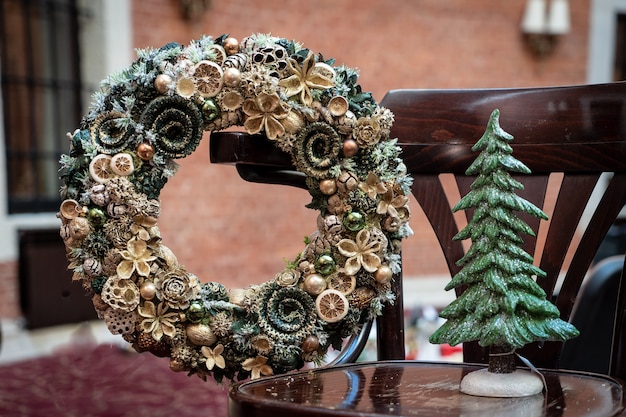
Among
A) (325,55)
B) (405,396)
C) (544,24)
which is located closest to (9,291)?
(325,55)

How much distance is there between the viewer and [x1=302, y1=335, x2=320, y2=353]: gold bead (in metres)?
1.10

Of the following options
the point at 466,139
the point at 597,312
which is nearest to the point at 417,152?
the point at 466,139

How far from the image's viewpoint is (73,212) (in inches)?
43.4

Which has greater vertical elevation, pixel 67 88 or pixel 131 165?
pixel 67 88

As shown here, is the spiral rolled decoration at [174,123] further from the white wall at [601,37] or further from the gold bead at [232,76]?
the white wall at [601,37]

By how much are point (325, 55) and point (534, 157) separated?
389 centimetres

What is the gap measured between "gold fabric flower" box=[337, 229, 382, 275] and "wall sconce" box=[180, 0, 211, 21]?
4.20 metres

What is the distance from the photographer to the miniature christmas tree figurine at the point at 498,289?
0.93 metres

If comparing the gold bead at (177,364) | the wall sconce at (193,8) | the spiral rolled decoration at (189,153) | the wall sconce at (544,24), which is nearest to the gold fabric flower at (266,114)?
the spiral rolled decoration at (189,153)

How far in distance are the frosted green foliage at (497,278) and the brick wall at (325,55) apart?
4.08 metres

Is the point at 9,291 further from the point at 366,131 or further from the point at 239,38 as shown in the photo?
the point at 366,131

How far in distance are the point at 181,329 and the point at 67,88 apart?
13.3 ft

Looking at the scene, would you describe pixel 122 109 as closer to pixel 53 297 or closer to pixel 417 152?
pixel 417 152

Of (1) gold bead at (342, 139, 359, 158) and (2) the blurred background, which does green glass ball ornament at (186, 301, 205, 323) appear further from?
(2) the blurred background
